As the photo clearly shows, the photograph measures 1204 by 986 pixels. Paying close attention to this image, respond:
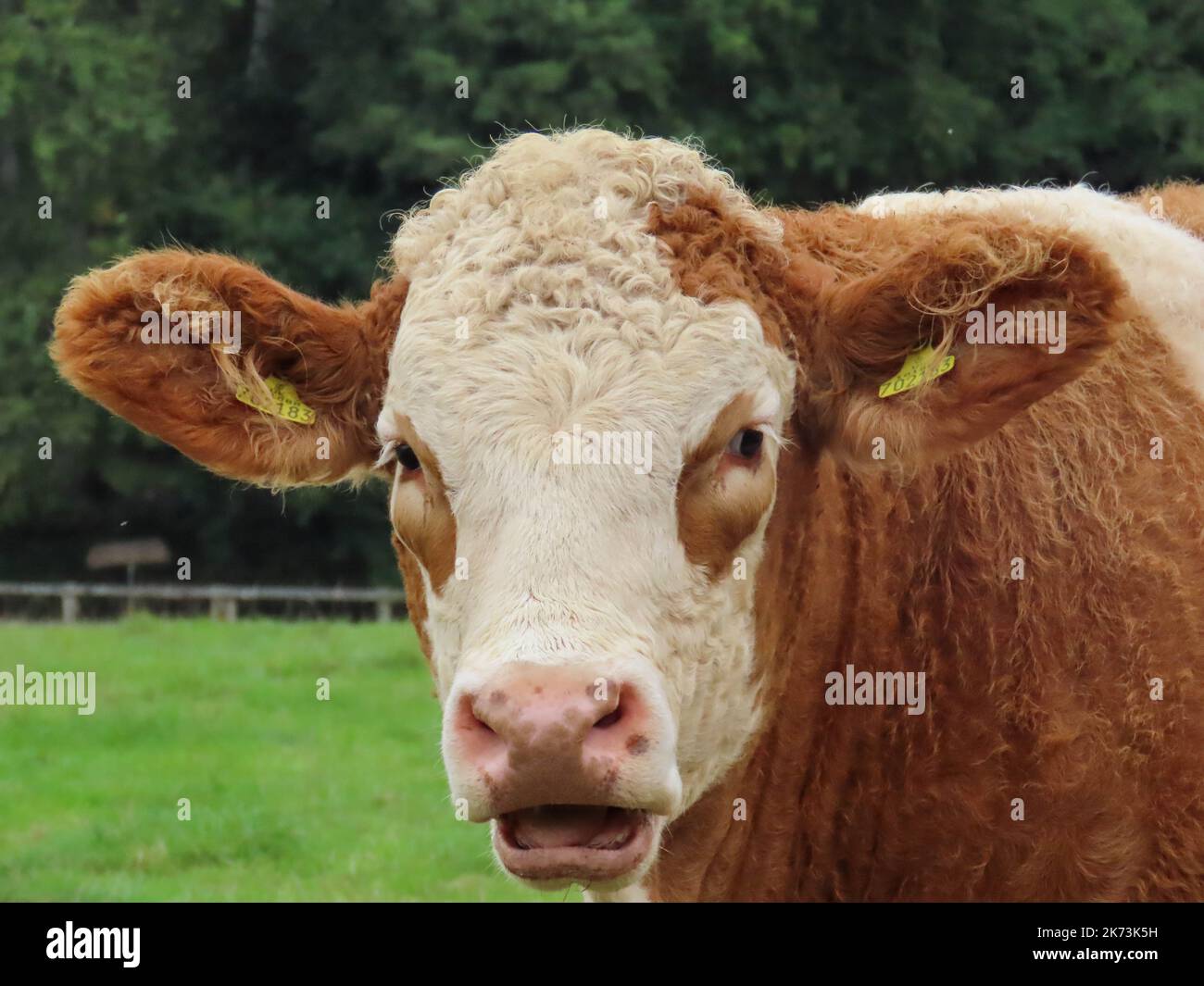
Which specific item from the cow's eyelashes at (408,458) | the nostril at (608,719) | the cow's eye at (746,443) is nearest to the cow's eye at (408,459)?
the cow's eyelashes at (408,458)

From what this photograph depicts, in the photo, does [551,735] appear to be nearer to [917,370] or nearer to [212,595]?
[917,370]

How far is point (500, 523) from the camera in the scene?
3.56 metres

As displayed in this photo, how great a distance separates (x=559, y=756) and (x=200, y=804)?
6714 millimetres

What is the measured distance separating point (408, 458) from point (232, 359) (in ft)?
2.10

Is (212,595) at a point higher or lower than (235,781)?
higher

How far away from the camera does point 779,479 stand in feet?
13.4

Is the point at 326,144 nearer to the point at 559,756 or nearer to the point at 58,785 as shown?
the point at 58,785

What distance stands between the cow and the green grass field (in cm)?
245

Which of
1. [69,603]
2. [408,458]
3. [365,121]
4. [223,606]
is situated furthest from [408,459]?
[365,121]

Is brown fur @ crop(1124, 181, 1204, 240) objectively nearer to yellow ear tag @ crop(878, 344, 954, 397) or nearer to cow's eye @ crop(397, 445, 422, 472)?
yellow ear tag @ crop(878, 344, 954, 397)

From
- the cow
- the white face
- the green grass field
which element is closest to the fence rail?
the green grass field

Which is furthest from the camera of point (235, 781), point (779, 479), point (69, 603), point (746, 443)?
point (69, 603)

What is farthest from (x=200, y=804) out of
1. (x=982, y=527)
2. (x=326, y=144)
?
(x=326, y=144)

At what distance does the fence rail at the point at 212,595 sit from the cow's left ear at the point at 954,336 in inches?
683
